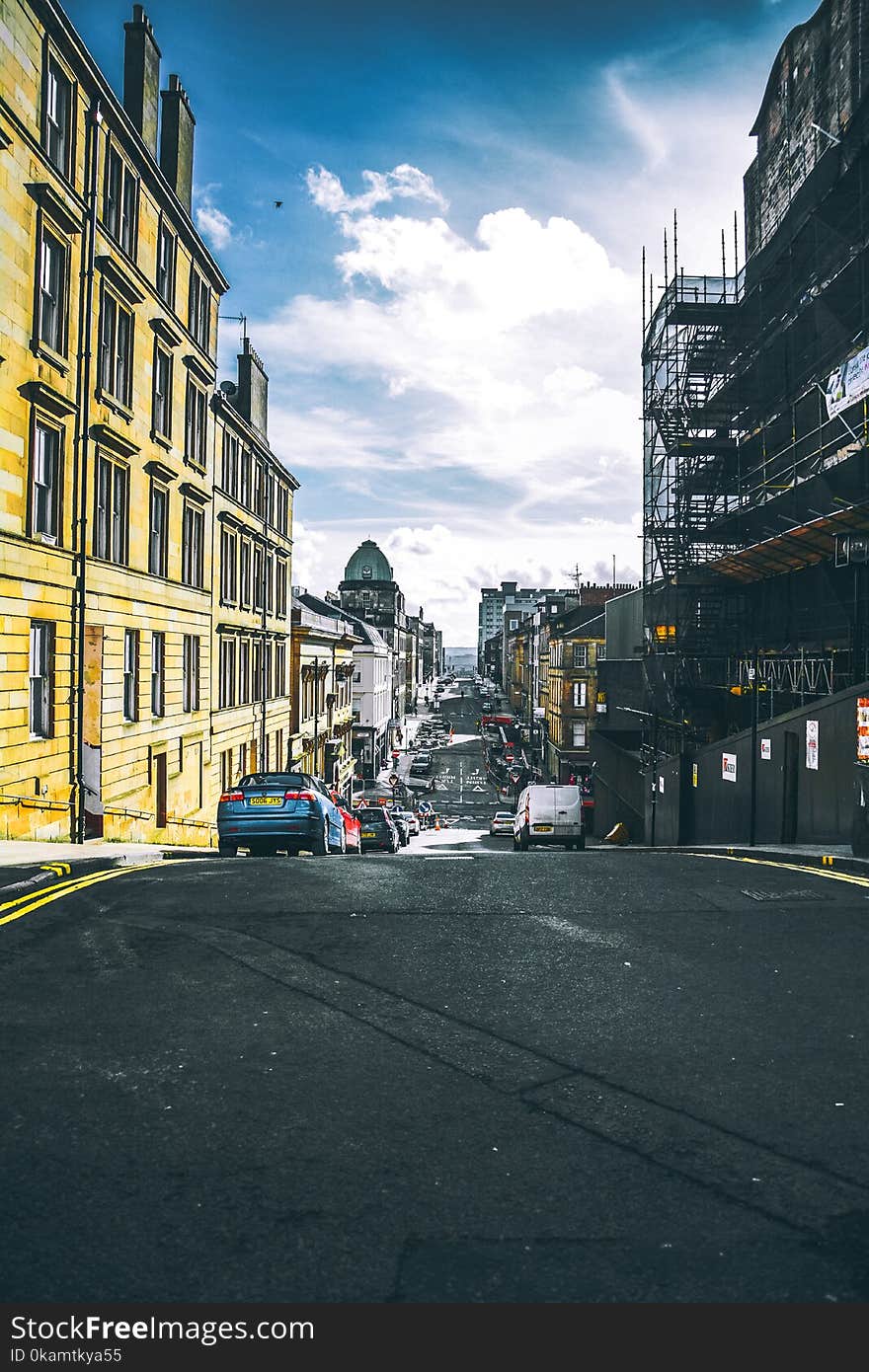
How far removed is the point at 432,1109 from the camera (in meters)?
4.55

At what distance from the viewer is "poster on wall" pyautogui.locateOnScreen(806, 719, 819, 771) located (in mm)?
18703

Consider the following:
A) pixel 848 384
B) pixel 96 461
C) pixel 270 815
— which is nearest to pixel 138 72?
pixel 96 461

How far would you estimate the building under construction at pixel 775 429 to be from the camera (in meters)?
24.1

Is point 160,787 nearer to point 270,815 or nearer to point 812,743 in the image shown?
point 270,815

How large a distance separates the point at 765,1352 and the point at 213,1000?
407 cm

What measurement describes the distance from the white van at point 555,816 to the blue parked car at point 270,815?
444 inches

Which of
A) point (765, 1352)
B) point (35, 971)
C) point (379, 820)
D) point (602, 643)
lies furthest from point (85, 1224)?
point (602, 643)

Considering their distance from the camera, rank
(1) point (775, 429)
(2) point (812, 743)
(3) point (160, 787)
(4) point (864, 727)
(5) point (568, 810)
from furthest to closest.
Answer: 1. (1) point (775, 429)
2. (5) point (568, 810)
3. (3) point (160, 787)
4. (2) point (812, 743)
5. (4) point (864, 727)

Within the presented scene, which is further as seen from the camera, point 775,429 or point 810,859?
point 775,429

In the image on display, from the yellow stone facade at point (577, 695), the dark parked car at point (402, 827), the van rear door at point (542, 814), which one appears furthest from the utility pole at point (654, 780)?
the yellow stone facade at point (577, 695)

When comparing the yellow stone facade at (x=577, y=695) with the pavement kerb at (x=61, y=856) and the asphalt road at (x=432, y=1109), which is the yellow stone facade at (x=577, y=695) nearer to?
the pavement kerb at (x=61, y=856)

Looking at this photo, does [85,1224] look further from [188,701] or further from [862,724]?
[188,701]

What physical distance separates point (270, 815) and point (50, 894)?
639cm

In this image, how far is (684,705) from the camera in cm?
3253
